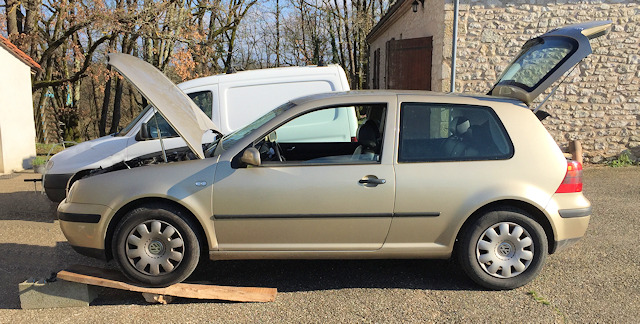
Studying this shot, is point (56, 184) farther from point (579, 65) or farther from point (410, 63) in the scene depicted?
point (579, 65)

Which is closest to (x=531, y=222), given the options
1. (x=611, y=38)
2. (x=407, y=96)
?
→ (x=407, y=96)

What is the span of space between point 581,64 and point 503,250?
26.0 feet

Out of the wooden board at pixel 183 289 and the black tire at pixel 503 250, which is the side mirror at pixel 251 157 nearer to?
the wooden board at pixel 183 289

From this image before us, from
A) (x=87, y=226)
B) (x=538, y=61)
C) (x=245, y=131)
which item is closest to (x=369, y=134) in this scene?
(x=245, y=131)

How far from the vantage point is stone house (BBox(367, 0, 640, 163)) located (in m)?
10.0

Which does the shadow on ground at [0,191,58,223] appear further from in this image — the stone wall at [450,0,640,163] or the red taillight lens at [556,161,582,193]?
the stone wall at [450,0,640,163]

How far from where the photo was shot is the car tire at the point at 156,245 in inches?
150

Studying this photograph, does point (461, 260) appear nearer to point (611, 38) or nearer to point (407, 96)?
point (407, 96)

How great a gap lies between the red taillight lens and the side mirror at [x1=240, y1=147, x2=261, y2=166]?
7.85ft

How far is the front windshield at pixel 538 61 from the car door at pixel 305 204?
1570mm

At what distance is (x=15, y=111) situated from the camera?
11.5 metres

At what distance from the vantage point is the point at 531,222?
155 inches

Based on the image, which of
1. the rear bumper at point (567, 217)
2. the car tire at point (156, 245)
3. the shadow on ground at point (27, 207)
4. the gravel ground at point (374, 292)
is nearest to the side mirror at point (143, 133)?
the gravel ground at point (374, 292)

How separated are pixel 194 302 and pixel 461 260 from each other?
7.03 ft
